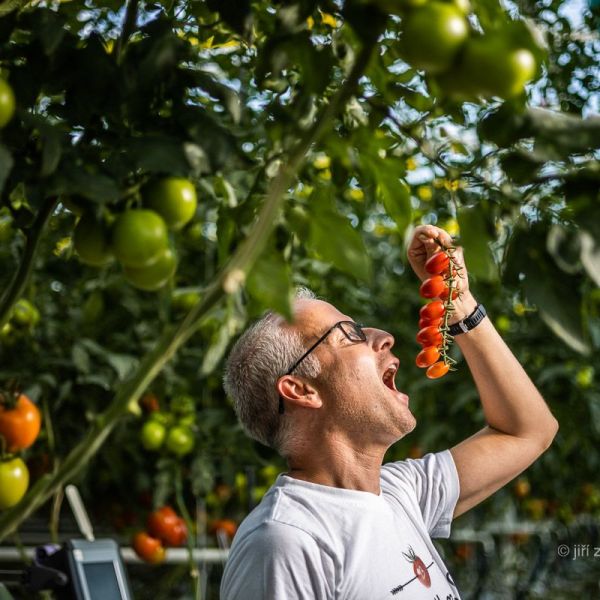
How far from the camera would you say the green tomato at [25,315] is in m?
2.06

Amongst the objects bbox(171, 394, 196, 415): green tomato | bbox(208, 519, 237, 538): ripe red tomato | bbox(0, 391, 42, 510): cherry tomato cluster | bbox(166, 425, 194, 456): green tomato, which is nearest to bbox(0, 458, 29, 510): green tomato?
bbox(0, 391, 42, 510): cherry tomato cluster

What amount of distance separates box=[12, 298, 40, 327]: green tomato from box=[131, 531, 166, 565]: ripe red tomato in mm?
682

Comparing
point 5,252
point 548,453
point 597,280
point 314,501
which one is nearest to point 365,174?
point 597,280

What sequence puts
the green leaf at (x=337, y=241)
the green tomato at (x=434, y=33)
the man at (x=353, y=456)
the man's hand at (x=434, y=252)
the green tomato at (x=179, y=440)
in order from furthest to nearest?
the green tomato at (x=179, y=440) → the man's hand at (x=434, y=252) → the man at (x=353, y=456) → the green leaf at (x=337, y=241) → the green tomato at (x=434, y=33)

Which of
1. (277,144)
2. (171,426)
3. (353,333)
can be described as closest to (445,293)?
(353,333)

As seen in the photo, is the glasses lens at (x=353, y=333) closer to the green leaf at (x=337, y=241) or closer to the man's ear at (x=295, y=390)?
the man's ear at (x=295, y=390)

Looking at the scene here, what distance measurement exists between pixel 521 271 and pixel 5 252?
1.81m

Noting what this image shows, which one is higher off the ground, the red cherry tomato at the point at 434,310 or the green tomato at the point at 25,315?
the red cherry tomato at the point at 434,310

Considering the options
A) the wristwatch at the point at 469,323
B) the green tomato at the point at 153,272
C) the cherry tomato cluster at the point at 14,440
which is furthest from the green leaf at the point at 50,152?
the wristwatch at the point at 469,323

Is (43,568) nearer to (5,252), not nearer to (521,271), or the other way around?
(521,271)

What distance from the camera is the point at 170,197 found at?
66cm

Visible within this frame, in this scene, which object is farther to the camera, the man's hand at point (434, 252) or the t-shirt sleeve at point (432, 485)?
the t-shirt sleeve at point (432, 485)

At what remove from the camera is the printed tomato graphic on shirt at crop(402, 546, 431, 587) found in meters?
1.22

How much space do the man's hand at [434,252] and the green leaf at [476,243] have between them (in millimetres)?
622
